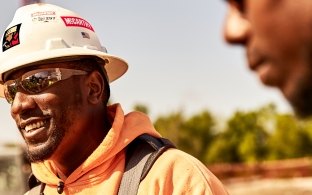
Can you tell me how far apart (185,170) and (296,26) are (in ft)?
7.19

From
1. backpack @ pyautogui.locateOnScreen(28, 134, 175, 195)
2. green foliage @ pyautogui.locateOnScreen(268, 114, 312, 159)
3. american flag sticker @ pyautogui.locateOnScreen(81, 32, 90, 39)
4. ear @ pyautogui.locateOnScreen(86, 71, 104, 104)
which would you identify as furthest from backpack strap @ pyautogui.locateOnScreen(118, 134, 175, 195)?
green foliage @ pyautogui.locateOnScreen(268, 114, 312, 159)

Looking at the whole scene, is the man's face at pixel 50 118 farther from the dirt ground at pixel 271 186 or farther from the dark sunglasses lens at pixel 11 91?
the dirt ground at pixel 271 186

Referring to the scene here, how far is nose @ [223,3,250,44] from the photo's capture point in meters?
1.18

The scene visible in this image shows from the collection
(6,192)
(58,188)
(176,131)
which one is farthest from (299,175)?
(58,188)

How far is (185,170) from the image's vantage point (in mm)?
3232

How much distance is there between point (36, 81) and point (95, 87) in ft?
1.03

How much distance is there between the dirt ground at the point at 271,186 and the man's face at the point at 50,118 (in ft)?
94.2

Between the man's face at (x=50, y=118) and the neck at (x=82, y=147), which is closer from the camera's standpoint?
the man's face at (x=50, y=118)

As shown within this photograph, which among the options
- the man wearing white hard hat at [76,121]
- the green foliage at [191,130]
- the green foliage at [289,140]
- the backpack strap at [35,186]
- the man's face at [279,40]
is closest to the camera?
the man's face at [279,40]

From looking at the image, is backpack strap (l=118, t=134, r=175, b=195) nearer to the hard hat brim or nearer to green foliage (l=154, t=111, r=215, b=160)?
the hard hat brim

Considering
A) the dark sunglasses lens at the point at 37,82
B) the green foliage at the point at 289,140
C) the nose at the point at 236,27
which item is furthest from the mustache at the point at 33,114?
the green foliage at the point at 289,140

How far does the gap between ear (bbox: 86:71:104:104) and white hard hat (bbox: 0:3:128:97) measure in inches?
4.0

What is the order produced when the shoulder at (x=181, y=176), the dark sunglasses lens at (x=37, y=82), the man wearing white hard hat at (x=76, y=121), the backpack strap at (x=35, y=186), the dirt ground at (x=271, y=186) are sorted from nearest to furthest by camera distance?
1. the shoulder at (x=181, y=176)
2. the man wearing white hard hat at (x=76, y=121)
3. the dark sunglasses lens at (x=37, y=82)
4. the backpack strap at (x=35, y=186)
5. the dirt ground at (x=271, y=186)

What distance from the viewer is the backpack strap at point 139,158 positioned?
3180 millimetres
